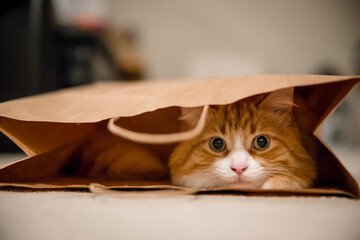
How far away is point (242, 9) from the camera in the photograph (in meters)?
3.43

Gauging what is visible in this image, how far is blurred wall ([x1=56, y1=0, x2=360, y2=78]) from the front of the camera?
317cm

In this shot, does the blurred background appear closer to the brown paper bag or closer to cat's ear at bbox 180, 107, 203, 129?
the brown paper bag

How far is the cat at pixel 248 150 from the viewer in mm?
791

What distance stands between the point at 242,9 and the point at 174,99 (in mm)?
3090

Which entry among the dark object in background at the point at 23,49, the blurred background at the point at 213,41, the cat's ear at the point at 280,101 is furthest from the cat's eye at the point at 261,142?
the blurred background at the point at 213,41

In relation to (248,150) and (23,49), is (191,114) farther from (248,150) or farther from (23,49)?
(23,49)

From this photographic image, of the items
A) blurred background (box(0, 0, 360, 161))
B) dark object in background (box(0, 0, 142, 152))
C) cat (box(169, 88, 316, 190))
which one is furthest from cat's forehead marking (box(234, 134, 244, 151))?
blurred background (box(0, 0, 360, 161))

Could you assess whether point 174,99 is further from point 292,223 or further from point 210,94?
point 292,223

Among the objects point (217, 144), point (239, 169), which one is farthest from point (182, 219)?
point (217, 144)

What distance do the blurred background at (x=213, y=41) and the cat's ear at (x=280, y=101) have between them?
2009 mm

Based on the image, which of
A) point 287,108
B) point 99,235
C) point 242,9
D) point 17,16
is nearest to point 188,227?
point 99,235

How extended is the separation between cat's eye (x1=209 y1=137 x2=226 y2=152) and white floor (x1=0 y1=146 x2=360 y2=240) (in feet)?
A: 0.78

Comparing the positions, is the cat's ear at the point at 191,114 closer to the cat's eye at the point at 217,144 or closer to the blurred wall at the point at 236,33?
the cat's eye at the point at 217,144

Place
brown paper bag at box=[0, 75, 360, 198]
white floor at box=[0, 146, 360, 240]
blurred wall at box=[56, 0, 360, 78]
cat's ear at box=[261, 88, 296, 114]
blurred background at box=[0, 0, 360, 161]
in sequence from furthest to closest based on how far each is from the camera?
1. blurred wall at box=[56, 0, 360, 78]
2. blurred background at box=[0, 0, 360, 161]
3. cat's ear at box=[261, 88, 296, 114]
4. brown paper bag at box=[0, 75, 360, 198]
5. white floor at box=[0, 146, 360, 240]
